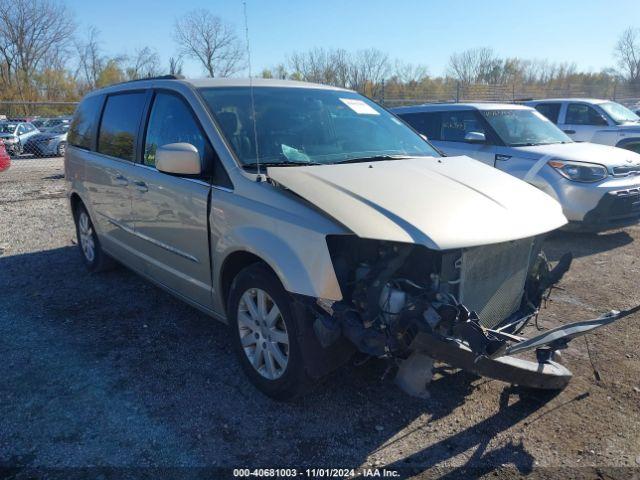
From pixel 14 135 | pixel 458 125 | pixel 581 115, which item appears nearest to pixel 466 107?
pixel 458 125

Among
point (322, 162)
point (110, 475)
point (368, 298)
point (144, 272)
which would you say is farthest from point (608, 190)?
point (110, 475)

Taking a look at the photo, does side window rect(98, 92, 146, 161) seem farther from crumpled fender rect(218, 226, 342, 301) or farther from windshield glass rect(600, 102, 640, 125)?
windshield glass rect(600, 102, 640, 125)

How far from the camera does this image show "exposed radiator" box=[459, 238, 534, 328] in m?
2.74

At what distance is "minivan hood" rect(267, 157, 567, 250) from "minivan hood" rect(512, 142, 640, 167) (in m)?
3.71

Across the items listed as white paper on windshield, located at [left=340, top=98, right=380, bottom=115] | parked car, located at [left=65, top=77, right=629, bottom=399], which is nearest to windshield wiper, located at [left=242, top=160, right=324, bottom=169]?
parked car, located at [left=65, top=77, right=629, bottom=399]

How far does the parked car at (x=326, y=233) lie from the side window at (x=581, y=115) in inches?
338

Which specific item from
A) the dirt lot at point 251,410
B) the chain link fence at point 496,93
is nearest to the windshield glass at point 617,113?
the dirt lot at point 251,410

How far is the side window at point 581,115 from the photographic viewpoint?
11.1 metres

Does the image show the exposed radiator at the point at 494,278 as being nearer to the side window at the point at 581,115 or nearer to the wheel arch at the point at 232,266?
the wheel arch at the point at 232,266

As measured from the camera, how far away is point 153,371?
3.52 metres

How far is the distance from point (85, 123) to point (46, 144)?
1732cm

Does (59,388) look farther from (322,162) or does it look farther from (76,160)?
(76,160)

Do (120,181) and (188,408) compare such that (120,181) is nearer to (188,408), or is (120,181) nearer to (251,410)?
(188,408)

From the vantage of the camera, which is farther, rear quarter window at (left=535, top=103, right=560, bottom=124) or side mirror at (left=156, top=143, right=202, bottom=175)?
rear quarter window at (left=535, top=103, right=560, bottom=124)
